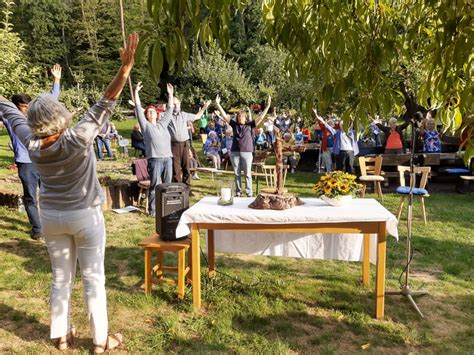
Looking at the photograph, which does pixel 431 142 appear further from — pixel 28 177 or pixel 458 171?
pixel 28 177

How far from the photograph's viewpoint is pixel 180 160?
29.9ft

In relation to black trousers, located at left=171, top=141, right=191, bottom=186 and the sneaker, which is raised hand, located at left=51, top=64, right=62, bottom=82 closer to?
the sneaker

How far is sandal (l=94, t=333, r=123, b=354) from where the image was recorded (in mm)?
3316

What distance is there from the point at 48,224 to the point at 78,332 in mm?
1217

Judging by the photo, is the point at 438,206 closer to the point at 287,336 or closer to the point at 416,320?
the point at 416,320

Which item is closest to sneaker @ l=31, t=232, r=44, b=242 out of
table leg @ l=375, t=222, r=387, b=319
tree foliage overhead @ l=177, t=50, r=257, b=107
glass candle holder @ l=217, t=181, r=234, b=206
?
glass candle holder @ l=217, t=181, r=234, b=206

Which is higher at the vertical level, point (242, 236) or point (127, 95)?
point (127, 95)

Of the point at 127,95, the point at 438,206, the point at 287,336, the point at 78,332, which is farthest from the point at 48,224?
the point at 127,95

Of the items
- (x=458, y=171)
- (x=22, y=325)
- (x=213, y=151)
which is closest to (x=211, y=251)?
(x=22, y=325)

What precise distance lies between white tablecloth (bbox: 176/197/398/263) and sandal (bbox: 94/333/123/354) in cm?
102

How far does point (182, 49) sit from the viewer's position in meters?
1.61

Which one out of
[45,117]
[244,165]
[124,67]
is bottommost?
[244,165]

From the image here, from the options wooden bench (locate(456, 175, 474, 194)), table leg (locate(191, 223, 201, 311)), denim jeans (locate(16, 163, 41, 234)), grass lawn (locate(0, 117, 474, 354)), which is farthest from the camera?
wooden bench (locate(456, 175, 474, 194))

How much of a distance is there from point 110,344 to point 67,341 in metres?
0.35
